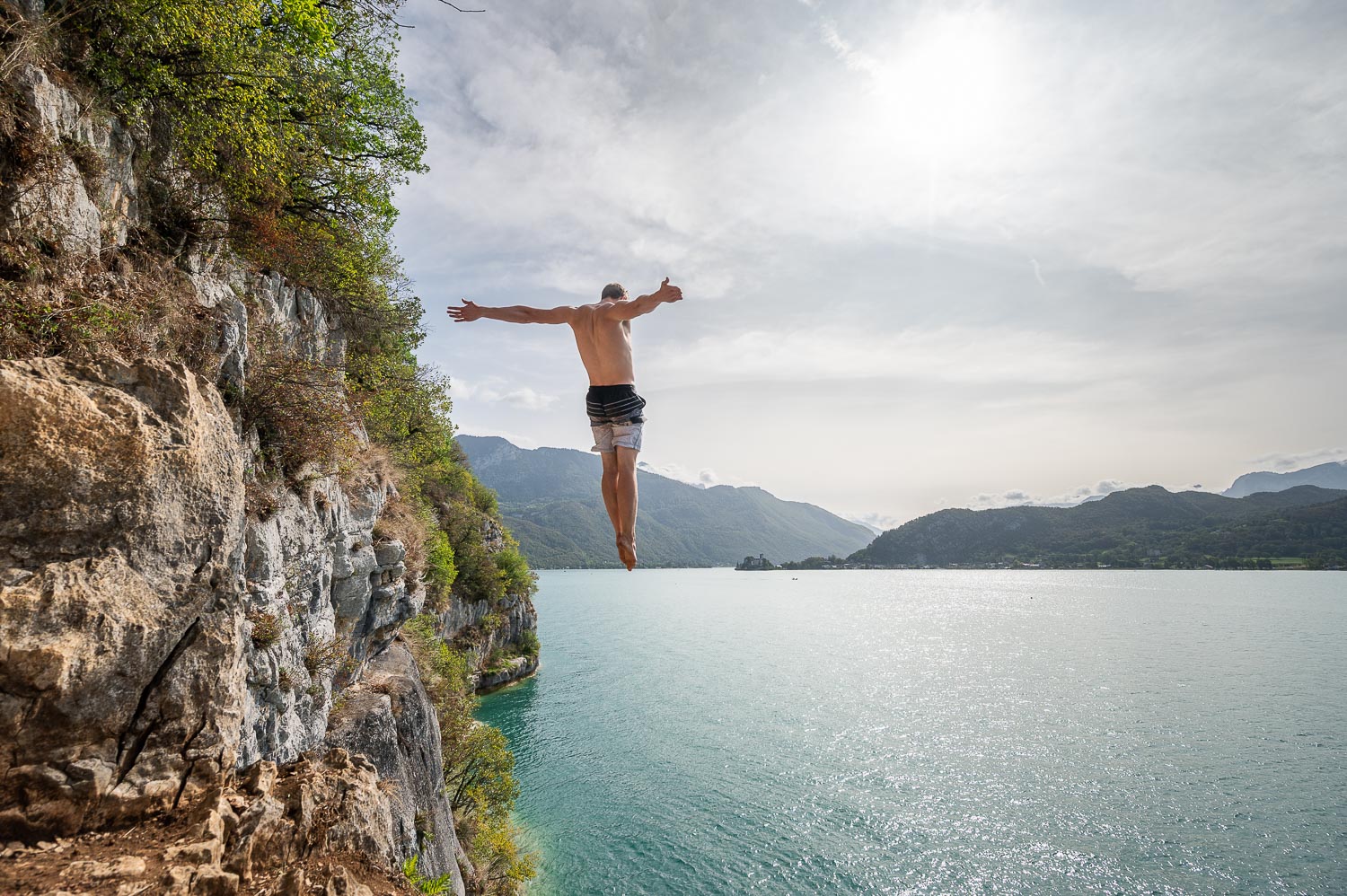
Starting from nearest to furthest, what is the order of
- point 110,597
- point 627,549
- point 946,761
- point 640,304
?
point 110,597 → point 640,304 → point 627,549 → point 946,761

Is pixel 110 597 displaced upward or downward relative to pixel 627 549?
downward

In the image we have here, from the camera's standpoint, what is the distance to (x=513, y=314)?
278 inches

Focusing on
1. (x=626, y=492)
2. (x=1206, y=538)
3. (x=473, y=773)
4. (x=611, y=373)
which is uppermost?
(x=611, y=373)

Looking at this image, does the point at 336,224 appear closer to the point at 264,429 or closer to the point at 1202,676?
the point at 264,429

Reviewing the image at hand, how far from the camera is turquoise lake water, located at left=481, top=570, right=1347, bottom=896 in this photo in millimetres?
27250

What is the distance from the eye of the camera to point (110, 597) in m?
5.51

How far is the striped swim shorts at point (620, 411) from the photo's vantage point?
7082 mm

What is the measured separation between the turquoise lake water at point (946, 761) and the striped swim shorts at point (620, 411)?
1056 inches

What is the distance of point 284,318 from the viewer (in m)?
12.5

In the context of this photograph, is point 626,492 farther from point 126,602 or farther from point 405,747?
point 405,747

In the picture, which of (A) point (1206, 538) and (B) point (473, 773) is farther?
(A) point (1206, 538)

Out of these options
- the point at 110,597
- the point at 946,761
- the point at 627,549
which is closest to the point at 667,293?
the point at 627,549

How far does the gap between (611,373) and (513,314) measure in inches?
56.1

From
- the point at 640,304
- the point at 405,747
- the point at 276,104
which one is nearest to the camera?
the point at 640,304
